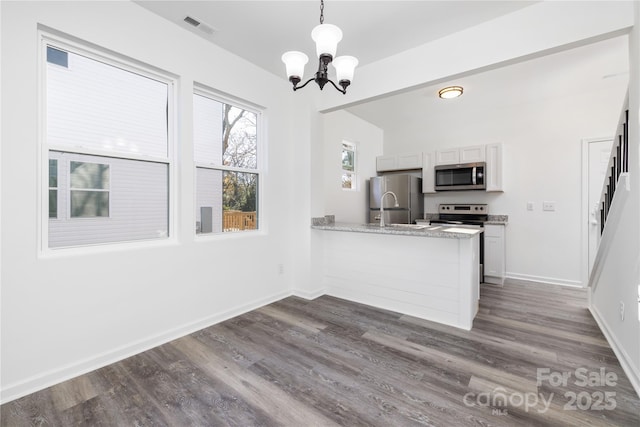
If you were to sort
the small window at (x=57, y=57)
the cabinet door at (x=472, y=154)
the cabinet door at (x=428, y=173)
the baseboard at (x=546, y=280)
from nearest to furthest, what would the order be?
the small window at (x=57, y=57) < the baseboard at (x=546, y=280) < the cabinet door at (x=472, y=154) < the cabinet door at (x=428, y=173)

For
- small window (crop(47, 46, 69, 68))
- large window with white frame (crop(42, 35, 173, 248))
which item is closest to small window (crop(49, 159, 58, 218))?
large window with white frame (crop(42, 35, 173, 248))

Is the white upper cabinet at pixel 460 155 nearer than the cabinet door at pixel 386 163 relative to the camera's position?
Yes

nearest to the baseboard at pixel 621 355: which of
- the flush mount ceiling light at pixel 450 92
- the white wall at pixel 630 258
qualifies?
the white wall at pixel 630 258

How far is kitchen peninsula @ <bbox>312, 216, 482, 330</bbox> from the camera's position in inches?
104

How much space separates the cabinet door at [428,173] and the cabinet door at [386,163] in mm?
549

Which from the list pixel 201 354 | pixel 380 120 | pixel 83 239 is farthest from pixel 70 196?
pixel 380 120

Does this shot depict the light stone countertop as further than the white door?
No

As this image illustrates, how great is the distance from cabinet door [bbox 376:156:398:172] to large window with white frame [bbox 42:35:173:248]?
12.8ft

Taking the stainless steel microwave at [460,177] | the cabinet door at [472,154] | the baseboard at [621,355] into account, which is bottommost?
the baseboard at [621,355]

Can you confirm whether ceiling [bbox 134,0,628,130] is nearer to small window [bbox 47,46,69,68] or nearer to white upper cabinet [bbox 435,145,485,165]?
small window [bbox 47,46,69,68]

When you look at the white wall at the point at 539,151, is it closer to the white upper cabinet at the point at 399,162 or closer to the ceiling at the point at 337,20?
the white upper cabinet at the point at 399,162

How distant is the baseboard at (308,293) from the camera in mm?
3432

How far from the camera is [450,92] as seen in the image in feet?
12.4

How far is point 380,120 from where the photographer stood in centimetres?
517
